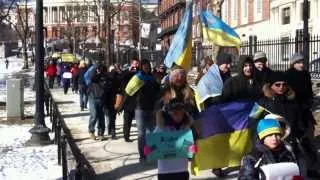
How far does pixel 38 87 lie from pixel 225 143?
6937 millimetres

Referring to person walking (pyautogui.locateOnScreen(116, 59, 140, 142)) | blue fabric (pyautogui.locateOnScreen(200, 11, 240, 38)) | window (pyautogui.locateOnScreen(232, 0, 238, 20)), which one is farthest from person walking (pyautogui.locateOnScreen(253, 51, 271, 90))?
A: window (pyautogui.locateOnScreen(232, 0, 238, 20))

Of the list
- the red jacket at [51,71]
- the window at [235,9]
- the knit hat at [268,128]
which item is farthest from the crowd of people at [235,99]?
the window at [235,9]

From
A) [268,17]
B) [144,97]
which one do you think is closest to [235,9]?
[268,17]

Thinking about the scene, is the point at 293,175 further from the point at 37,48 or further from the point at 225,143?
the point at 37,48

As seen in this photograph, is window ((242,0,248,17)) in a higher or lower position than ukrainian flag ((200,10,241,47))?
higher

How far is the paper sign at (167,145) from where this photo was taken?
6.93 meters

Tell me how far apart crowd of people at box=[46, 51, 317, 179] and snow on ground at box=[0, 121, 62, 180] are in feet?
5.05

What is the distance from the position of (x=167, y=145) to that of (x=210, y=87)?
316 cm

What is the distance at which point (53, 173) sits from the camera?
10516 millimetres

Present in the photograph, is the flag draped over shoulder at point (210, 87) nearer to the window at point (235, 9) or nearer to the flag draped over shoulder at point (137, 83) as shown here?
the flag draped over shoulder at point (137, 83)

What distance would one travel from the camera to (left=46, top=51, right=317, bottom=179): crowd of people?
5.24 metres

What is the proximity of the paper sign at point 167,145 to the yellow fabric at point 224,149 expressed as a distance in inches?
64.4

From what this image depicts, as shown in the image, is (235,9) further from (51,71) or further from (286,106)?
(286,106)

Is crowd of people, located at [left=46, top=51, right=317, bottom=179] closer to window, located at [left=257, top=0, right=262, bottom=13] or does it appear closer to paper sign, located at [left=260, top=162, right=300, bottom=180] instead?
paper sign, located at [left=260, top=162, right=300, bottom=180]
